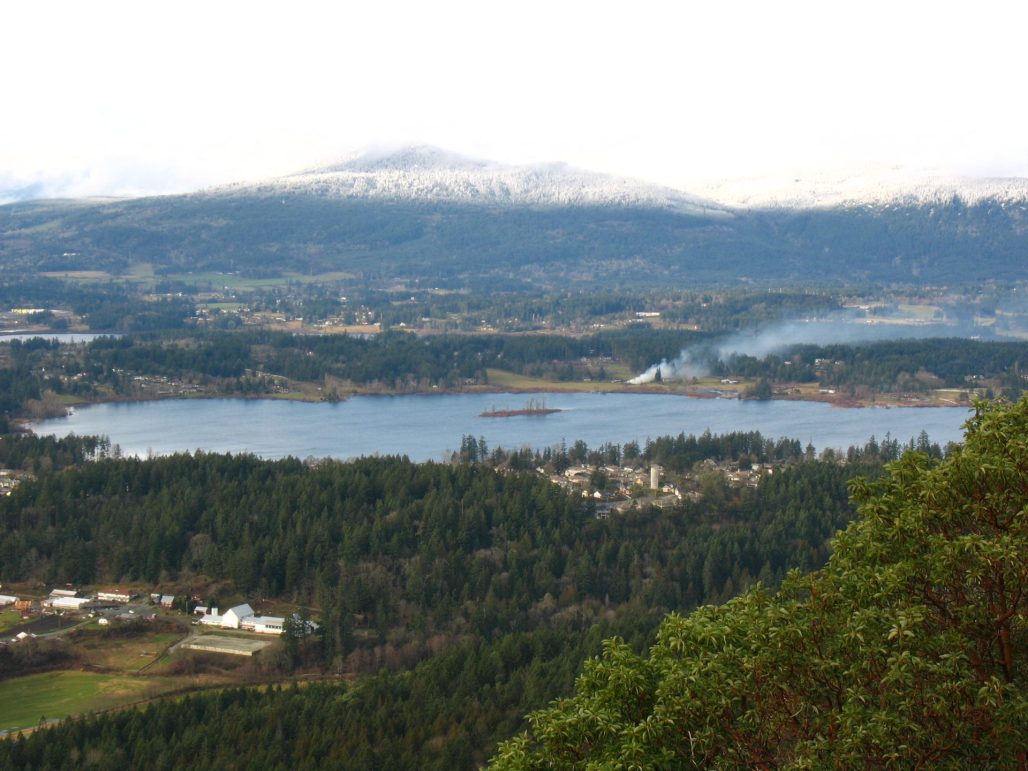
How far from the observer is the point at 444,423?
49500mm

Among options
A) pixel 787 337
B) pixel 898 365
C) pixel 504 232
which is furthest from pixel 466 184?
pixel 898 365

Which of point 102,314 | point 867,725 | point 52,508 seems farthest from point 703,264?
point 867,725

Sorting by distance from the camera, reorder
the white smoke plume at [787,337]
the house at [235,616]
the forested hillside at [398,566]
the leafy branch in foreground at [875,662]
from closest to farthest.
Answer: the leafy branch in foreground at [875,662] → the forested hillside at [398,566] → the house at [235,616] → the white smoke plume at [787,337]

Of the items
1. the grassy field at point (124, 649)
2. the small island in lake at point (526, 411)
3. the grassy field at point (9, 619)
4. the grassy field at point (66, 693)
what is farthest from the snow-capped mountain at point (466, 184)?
the grassy field at point (66, 693)

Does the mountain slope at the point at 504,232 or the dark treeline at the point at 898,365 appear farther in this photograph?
the mountain slope at the point at 504,232

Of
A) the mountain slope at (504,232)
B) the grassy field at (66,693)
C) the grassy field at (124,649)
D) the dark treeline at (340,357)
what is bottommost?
the grassy field at (66,693)

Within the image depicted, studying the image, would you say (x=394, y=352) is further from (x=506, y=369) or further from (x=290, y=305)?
(x=290, y=305)

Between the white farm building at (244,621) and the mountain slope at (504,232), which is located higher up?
the mountain slope at (504,232)

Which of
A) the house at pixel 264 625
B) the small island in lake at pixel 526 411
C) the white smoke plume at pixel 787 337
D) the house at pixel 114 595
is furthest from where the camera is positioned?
the white smoke plume at pixel 787 337

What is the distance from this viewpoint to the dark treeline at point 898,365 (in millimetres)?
59281

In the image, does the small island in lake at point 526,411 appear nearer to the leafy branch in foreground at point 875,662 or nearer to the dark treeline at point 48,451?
the dark treeline at point 48,451

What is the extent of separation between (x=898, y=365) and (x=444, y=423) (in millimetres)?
23174

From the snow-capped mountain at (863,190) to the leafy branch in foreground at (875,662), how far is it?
498ft

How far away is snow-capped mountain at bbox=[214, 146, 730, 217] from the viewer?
14775 centimetres
